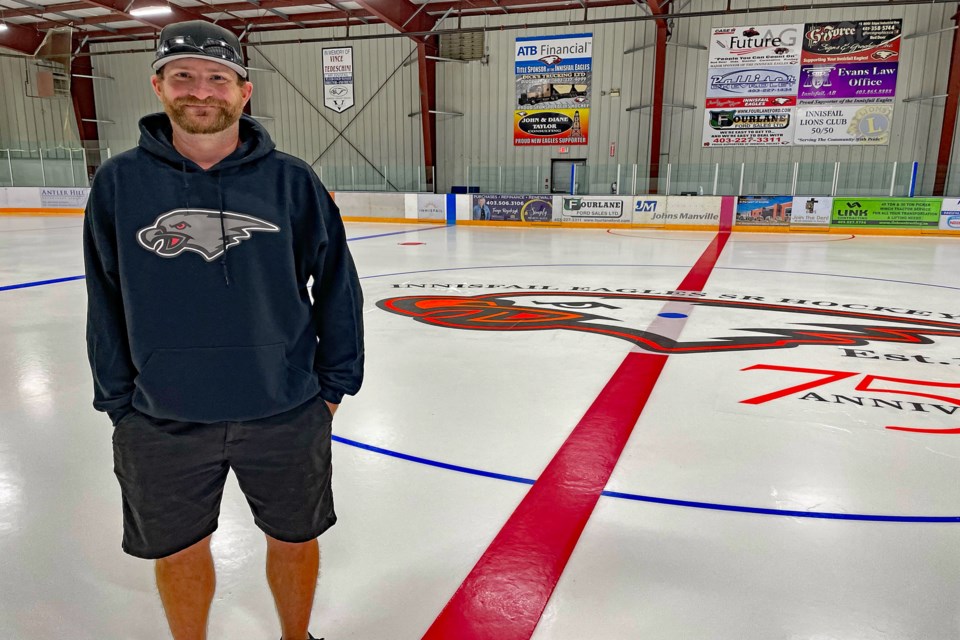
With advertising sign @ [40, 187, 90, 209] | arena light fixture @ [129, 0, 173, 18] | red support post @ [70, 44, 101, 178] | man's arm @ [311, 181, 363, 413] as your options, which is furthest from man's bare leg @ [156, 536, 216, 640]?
red support post @ [70, 44, 101, 178]

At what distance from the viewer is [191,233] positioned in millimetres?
1524

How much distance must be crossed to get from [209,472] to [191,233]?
60cm

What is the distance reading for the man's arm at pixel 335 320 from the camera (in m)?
1.74

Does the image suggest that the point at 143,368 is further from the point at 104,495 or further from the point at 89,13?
the point at 89,13

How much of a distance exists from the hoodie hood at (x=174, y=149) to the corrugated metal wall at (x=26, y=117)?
29858 mm

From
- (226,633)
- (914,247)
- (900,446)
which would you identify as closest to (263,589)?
(226,633)

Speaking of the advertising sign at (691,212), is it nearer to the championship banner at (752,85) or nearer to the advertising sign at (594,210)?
the advertising sign at (594,210)

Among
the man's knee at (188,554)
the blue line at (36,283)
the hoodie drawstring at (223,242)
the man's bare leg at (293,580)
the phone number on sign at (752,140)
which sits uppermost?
the phone number on sign at (752,140)

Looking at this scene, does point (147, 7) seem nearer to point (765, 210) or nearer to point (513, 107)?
point (513, 107)

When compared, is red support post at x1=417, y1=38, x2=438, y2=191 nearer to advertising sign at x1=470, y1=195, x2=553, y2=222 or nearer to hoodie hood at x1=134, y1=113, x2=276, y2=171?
advertising sign at x1=470, y1=195, x2=553, y2=222

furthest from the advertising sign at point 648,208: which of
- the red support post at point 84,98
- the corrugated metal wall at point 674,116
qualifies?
the red support post at point 84,98

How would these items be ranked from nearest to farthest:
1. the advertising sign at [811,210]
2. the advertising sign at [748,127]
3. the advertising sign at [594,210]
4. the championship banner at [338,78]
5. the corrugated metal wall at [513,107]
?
the advertising sign at [811,210]
the advertising sign at [594,210]
the advertising sign at [748,127]
the corrugated metal wall at [513,107]
the championship banner at [338,78]

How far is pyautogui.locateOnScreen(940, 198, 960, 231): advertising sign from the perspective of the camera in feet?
55.5

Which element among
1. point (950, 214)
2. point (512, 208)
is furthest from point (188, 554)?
point (950, 214)
